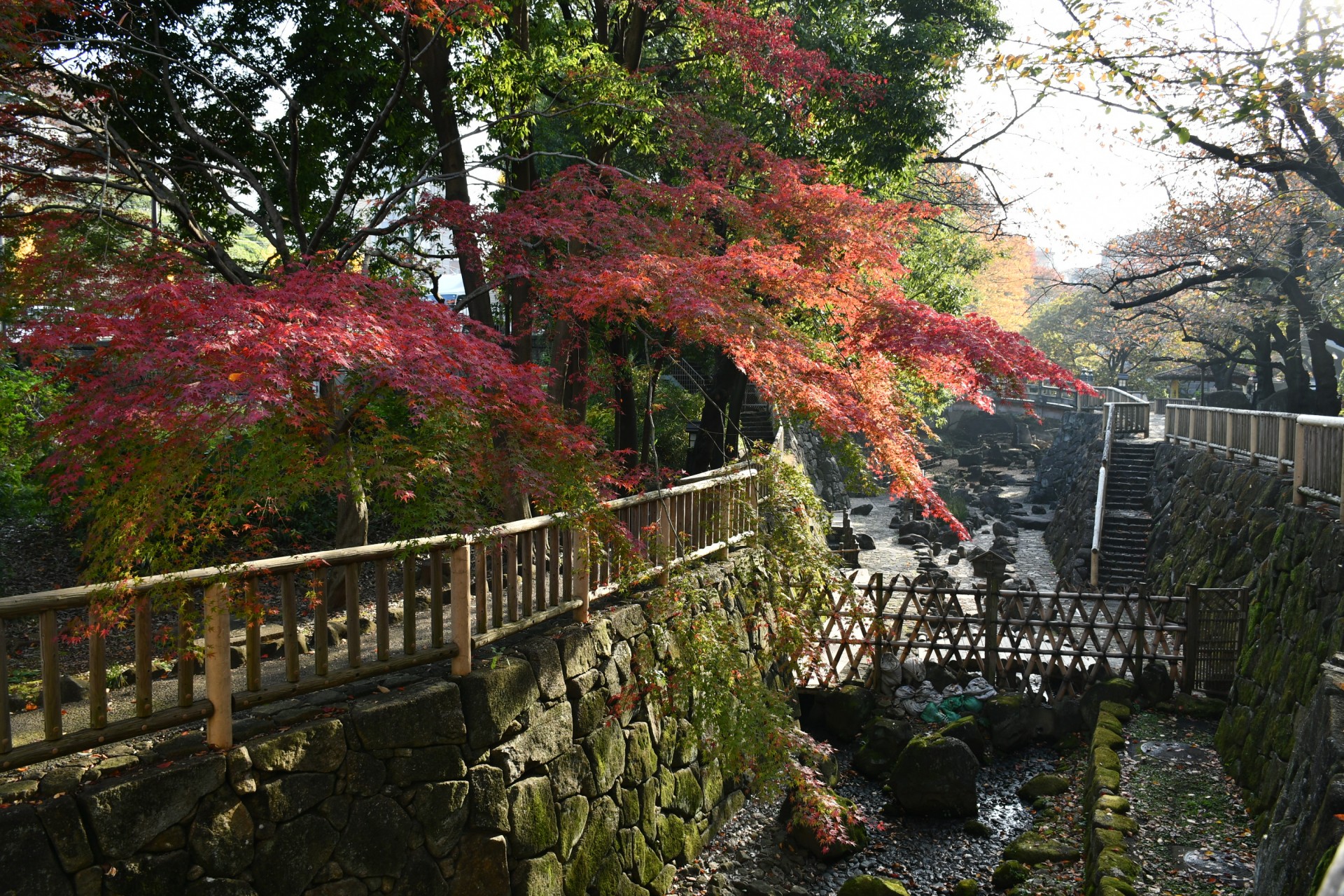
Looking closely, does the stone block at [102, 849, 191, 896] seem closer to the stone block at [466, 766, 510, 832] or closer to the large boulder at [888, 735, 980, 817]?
the stone block at [466, 766, 510, 832]

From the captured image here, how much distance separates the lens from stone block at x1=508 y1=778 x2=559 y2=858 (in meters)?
5.58

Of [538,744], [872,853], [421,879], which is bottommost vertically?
[872,853]

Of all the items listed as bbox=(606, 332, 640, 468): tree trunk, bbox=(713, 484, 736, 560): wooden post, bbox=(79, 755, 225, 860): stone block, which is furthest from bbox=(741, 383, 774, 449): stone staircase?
bbox=(79, 755, 225, 860): stone block

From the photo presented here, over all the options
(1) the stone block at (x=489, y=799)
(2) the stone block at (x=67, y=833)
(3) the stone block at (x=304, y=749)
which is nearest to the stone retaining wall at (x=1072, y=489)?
(1) the stone block at (x=489, y=799)

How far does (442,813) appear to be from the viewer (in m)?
5.10

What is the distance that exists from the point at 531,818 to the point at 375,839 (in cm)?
127

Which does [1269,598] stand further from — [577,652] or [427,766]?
[427,766]

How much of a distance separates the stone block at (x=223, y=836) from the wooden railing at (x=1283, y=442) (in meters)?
10.1

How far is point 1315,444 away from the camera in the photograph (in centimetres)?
1028

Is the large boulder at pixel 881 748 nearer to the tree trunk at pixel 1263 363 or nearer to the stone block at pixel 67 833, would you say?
the stone block at pixel 67 833

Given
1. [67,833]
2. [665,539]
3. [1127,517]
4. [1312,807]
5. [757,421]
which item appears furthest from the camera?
[757,421]

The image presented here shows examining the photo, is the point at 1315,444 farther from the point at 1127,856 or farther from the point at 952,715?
the point at 1127,856

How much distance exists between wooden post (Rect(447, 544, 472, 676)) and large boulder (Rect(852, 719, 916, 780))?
6.78 m

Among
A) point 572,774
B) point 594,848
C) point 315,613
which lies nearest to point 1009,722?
point 594,848
